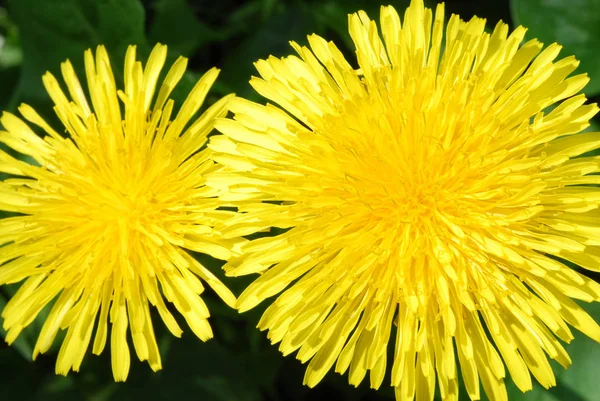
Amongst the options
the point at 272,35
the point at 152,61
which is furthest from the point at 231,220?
the point at 272,35

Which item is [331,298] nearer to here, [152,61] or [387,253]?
[387,253]

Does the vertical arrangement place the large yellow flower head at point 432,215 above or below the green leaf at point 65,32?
below

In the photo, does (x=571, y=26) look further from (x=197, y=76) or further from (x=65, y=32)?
(x=65, y=32)

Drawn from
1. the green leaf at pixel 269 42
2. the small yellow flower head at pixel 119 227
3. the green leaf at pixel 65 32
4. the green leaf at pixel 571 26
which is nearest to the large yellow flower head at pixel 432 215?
the small yellow flower head at pixel 119 227

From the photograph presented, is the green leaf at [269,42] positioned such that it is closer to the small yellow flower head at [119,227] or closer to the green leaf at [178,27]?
the green leaf at [178,27]

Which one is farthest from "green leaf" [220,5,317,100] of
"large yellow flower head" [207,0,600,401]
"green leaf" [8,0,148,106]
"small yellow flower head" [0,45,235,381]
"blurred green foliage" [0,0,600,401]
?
"large yellow flower head" [207,0,600,401]
